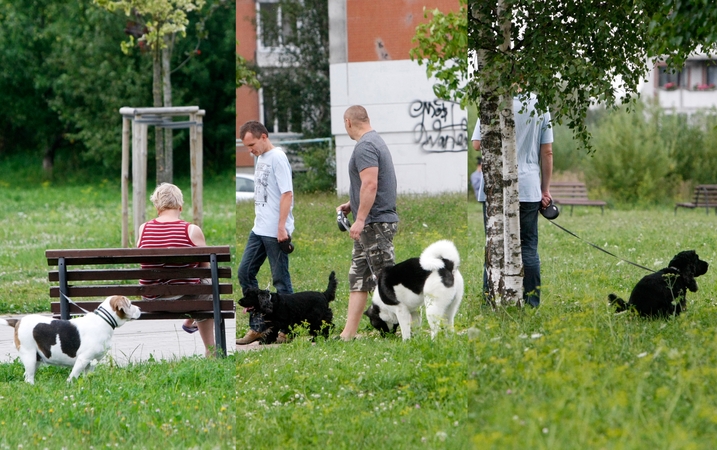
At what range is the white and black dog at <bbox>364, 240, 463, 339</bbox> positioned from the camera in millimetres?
4590

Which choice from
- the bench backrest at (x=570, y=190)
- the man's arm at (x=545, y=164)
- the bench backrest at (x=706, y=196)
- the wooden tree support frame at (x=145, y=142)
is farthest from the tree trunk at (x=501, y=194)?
the bench backrest at (x=570, y=190)

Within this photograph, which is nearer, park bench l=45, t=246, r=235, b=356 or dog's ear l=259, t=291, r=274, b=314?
dog's ear l=259, t=291, r=274, b=314

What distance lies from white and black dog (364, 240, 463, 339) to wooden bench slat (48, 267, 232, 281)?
1672mm

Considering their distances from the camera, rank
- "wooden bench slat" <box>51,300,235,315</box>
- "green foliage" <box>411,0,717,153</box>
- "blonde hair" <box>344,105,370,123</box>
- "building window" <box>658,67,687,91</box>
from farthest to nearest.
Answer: "building window" <box>658,67,687,91</box>
"wooden bench slat" <box>51,300,235,315</box>
"green foliage" <box>411,0,717,153</box>
"blonde hair" <box>344,105,370,123</box>

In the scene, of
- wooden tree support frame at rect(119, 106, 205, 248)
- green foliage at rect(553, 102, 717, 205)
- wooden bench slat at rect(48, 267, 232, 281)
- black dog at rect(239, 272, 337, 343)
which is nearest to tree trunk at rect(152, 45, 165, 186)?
wooden tree support frame at rect(119, 106, 205, 248)

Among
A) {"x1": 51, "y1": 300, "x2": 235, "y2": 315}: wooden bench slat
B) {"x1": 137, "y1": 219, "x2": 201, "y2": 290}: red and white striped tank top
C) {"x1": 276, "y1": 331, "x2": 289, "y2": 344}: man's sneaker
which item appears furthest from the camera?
{"x1": 137, "y1": 219, "x2": 201, "y2": 290}: red and white striped tank top

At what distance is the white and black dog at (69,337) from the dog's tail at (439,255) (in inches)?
87.0

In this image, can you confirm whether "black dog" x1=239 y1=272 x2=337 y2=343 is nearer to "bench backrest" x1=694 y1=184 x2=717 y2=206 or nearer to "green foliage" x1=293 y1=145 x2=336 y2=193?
"green foliage" x1=293 y1=145 x2=336 y2=193

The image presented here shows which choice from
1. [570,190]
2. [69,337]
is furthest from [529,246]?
[570,190]

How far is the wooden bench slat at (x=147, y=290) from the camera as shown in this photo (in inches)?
245

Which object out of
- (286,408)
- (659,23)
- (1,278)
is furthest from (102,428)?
(1,278)

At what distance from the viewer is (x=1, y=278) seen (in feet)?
36.6

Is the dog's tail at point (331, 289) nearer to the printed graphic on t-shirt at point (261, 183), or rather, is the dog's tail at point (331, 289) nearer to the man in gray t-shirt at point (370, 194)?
the man in gray t-shirt at point (370, 194)

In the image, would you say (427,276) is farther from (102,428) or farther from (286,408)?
(102,428)
